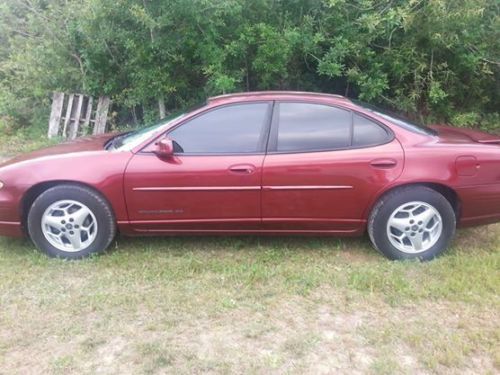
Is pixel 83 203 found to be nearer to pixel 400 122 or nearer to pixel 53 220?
pixel 53 220

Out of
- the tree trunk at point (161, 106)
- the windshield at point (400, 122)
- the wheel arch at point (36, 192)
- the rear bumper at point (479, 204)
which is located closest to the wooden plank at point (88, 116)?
the tree trunk at point (161, 106)

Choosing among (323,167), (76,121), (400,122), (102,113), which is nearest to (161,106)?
(102,113)

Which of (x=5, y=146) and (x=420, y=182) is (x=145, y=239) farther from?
(x=5, y=146)

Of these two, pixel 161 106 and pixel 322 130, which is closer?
pixel 322 130

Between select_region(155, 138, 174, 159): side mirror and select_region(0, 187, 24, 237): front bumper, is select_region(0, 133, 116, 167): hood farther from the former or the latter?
select_region(155, 138, 174, 159): side mirror

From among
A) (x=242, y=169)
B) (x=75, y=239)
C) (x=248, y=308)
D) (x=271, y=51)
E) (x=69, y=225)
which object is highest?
(x=271, y=51)

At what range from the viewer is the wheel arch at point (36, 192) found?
428cm

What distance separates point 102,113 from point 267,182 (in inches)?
193

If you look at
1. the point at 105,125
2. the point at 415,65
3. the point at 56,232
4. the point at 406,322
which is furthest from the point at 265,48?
the point at 406,322

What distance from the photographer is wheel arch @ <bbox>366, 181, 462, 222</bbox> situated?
13.8 ft

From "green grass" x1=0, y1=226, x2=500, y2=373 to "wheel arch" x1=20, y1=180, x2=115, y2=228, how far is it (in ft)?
1.19

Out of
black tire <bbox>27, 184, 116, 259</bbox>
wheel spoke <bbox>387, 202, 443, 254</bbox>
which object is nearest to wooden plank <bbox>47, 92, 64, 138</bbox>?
black tire <bbox>27, 184, 116, 259</bbox>

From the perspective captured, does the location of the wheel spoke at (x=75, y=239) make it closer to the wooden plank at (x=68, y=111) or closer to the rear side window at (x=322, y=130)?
the rear side window at (x=322, y=130)

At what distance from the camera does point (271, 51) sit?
675 cm
